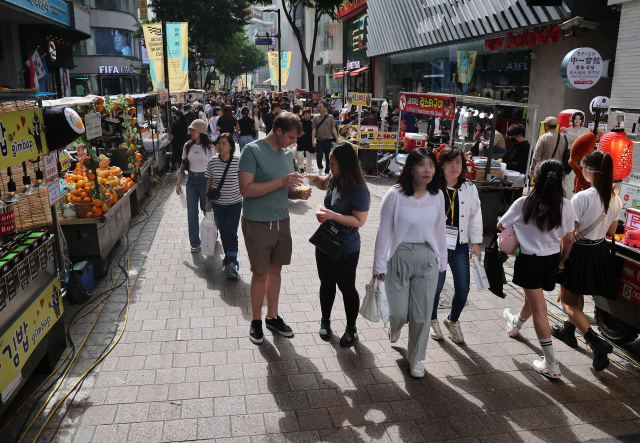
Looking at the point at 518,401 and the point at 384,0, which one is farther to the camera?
the point at 384,0

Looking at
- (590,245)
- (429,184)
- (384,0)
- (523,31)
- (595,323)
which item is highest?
(384,0)

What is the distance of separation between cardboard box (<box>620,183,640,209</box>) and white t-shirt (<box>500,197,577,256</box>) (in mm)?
1021

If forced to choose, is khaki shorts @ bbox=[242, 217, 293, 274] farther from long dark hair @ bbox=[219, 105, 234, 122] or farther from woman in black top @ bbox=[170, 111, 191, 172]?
woman in black top @ bbox=[170, 111, 191, 172]

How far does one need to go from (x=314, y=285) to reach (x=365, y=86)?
32206 mm

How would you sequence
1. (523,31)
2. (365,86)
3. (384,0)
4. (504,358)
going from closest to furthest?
(504,358)
(523,31)
(384,0)
(365,86)

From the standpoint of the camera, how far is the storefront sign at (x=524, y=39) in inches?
548

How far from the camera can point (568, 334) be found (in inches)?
200

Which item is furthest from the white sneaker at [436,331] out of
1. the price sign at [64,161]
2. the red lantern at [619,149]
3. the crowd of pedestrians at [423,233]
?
the price sign at [64,161]

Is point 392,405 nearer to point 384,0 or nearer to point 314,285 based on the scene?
point 314,285

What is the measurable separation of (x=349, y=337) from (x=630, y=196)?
9.66 feet

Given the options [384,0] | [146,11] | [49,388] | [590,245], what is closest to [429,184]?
[590,245]

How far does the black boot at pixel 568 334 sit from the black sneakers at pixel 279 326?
2.66 meters

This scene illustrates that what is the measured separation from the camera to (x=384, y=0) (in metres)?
28.2

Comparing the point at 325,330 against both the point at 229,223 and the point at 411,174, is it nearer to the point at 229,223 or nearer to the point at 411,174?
the point at 411,174
